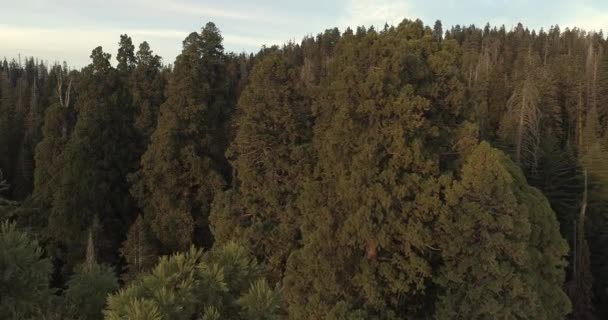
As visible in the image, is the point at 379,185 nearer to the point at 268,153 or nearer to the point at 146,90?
the point at 268,153

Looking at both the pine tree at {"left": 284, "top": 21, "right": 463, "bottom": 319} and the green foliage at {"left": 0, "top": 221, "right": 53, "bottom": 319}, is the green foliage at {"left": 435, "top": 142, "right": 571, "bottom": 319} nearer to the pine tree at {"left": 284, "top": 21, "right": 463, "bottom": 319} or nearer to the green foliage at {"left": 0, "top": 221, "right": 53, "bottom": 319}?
the pine tree at {"left": 284, "top": 21, "right": 463, "bottom": 319}

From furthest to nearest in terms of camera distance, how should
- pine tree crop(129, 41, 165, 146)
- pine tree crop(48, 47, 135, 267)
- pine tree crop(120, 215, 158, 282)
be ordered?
pine tree crop(129, 41, 165, 146) < pine tree crop(48, 47, 135, 267) < pine tree crop(120, 215, 158, 282)

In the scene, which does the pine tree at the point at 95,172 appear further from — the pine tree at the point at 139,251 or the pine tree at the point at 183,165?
the pine tree at the point at 139,251

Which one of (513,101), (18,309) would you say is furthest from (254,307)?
(513,101)

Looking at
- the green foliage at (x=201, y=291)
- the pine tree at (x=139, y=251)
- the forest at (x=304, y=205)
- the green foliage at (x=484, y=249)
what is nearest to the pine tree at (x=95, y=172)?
the forest at (x=304, y=205)

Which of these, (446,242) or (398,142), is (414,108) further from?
(446,242)

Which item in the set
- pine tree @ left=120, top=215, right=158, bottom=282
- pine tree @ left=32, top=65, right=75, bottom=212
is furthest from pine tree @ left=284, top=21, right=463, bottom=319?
pine tree @ left=32, top=65, right=75, bottom=212

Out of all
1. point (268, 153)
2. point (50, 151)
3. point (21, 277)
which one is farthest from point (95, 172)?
point (21, 277)
